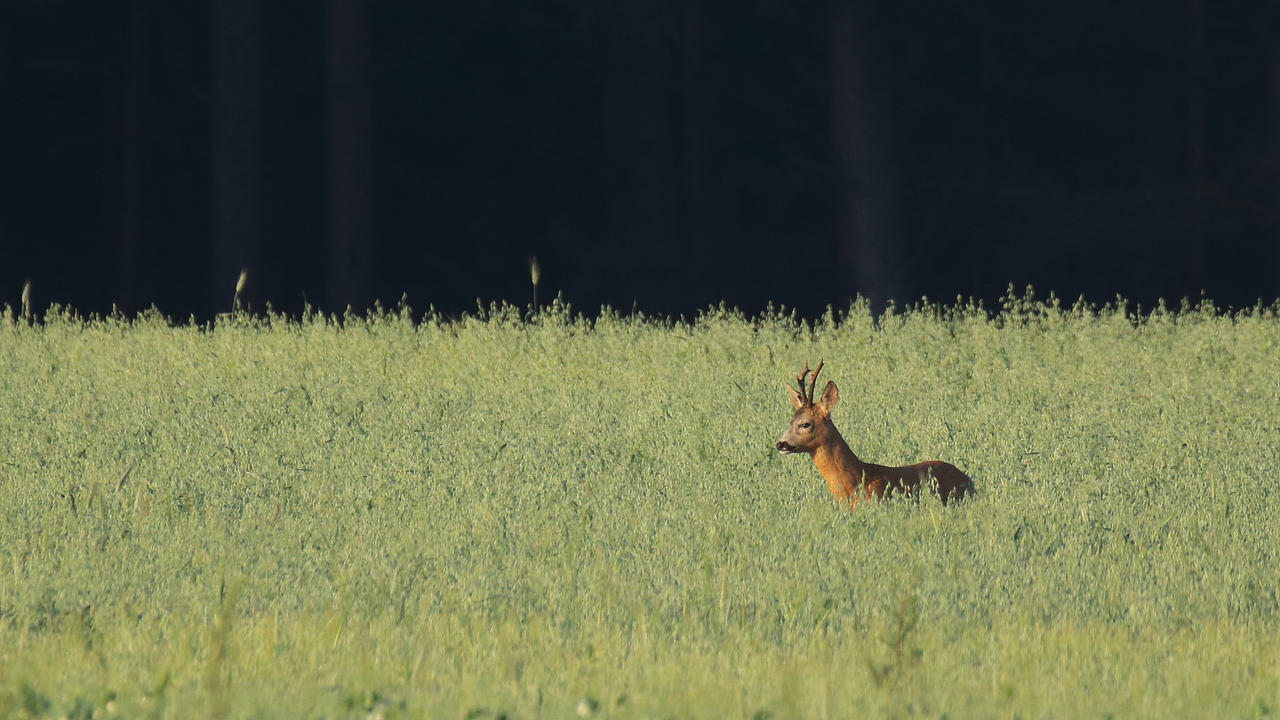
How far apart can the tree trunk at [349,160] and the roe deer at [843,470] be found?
1554 cm

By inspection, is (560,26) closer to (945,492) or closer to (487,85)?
(487,85)

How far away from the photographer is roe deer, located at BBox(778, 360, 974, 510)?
23.8 ft

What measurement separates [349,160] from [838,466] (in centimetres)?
1598

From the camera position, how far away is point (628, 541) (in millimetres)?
6742

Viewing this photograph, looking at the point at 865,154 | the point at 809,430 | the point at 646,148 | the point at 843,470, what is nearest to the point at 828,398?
the point at 809,430

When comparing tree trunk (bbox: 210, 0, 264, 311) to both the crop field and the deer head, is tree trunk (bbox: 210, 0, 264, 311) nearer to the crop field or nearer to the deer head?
the crop field

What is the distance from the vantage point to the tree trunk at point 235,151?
21594mm

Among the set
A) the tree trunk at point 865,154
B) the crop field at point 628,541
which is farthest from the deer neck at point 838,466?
the tree trunk at point 865,154

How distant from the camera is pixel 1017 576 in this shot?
609cm

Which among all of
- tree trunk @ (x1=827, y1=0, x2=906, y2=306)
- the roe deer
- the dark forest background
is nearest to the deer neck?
the roe deer

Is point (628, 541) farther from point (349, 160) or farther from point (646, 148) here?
point (646, 148)

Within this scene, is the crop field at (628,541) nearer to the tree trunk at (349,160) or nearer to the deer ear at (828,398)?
the deer ear at (828,398)

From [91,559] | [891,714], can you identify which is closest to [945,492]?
[891,714]

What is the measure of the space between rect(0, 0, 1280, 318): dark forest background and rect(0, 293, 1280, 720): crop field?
13.2m
